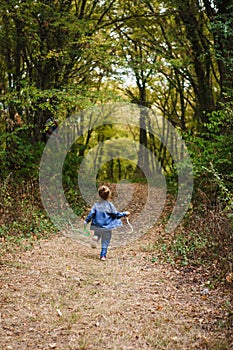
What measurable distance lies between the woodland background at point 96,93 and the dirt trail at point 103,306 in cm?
78

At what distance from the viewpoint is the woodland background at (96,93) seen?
8.82 meters

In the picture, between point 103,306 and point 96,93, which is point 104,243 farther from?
point 96,93

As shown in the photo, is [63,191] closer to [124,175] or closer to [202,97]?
[202,97]

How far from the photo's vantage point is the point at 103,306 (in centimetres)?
558

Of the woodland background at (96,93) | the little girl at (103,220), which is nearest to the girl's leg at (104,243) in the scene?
the little girl at (103,220)

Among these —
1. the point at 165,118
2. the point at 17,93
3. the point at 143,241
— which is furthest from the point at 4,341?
the point at 165,118

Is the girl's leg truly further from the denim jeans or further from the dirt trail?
the dirt trail

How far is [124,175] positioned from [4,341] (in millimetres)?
34523

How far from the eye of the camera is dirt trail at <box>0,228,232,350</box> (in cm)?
453

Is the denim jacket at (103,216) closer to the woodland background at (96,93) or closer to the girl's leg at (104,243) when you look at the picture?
the girl's leg at (104,243)

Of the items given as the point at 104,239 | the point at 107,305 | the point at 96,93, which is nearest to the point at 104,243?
the point at 104,239

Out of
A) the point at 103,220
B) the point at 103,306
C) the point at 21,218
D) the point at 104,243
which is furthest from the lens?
the point at 21,218

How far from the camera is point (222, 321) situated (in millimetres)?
5000

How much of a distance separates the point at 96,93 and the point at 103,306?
817 centimetres
